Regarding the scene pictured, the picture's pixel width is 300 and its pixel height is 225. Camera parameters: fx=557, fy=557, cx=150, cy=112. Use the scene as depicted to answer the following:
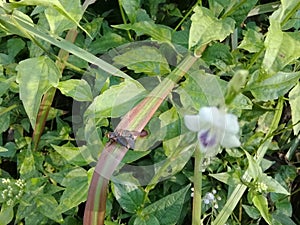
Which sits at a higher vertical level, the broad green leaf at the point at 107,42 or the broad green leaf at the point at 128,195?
the broad green leaf at the point at 107,42

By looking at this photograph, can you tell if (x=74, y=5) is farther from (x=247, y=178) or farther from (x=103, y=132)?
(x=247, y=178)

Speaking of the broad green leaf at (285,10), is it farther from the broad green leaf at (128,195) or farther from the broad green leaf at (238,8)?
the broad green leaf at (128,195)

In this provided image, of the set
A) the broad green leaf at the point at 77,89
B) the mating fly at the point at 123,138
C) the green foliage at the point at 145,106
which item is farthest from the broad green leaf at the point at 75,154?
the mating fly at the point at 123,138

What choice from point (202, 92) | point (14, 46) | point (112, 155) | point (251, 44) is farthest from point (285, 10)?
point (14, 46)

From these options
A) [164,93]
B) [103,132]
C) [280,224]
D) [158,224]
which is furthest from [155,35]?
[280,224]

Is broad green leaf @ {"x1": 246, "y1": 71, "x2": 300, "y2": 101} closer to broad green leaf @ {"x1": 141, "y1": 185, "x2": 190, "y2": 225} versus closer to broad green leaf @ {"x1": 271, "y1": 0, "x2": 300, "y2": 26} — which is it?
broad green leaf @ {"x1": 271, "y1": 0, "x2": 300, "y2": 26}
